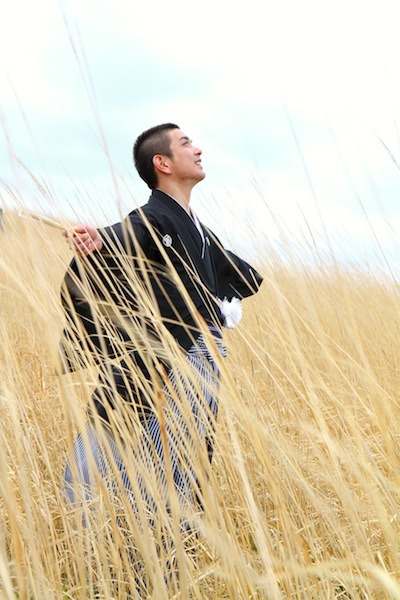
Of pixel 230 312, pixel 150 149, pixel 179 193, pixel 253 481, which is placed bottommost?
pixel 253 481

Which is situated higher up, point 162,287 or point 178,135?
point 178,135

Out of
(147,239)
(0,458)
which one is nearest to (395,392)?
(147,239)

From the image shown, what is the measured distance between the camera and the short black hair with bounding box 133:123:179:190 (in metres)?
1.83

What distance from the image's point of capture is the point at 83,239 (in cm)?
143

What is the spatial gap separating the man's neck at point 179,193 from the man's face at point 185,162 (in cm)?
2

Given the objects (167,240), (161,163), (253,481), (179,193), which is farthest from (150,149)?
(253,481)

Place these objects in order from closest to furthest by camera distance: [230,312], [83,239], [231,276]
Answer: [83,239] < [230,312] < [231,276]

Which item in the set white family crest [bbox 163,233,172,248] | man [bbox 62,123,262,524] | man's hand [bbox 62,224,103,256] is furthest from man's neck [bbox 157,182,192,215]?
man's hand [bbox 62,224,103,256]

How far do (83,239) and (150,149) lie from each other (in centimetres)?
51

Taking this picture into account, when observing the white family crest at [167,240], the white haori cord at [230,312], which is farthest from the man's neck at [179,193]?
the white haori cord at [230,312]

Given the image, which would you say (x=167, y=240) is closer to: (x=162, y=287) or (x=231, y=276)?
(x=162, y=287)

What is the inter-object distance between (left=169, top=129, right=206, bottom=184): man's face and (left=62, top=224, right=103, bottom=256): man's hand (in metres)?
0.41

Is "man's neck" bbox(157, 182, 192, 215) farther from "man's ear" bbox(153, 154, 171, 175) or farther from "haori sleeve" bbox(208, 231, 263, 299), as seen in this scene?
"haori sleeve" bbox(208, 231, 263, 299)

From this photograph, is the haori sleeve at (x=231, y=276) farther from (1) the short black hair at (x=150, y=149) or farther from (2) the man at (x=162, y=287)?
(1) the short black hair at (x=150, y=149)
